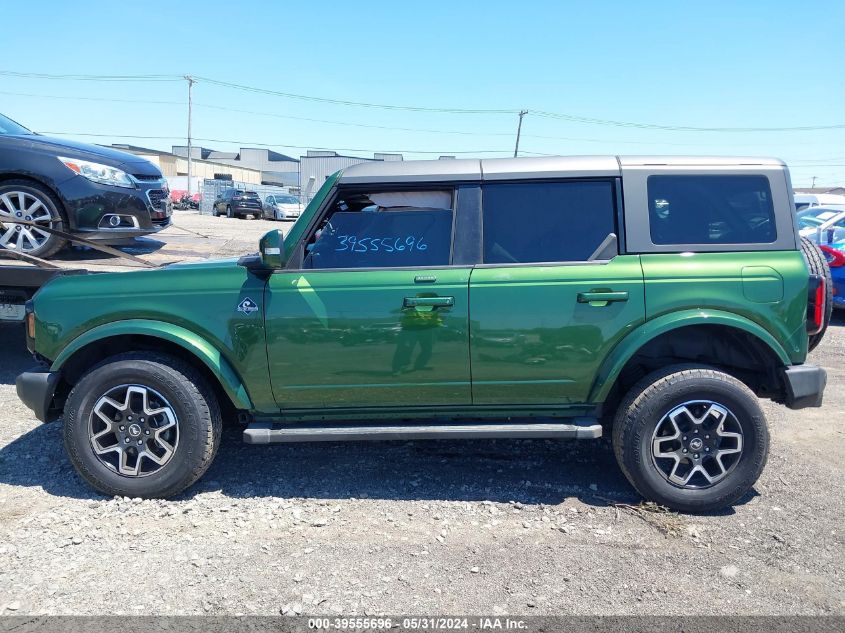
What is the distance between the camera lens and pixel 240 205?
3212cm

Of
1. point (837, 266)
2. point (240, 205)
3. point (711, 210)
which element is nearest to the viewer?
point (711, 210)

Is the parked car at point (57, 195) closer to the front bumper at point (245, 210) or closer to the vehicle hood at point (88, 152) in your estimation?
the vehicle hood at point (88, 152)

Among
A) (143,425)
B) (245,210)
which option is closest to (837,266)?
(143,425)

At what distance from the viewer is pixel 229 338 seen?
3648 mm

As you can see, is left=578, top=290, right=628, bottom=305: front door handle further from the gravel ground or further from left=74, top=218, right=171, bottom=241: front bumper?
left=74, top=218, right=171, bottom=241: front bumper

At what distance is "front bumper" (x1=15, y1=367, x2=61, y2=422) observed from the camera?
3.74m

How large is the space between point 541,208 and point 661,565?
6.63 ft

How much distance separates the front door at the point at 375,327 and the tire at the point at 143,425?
0.52 meters

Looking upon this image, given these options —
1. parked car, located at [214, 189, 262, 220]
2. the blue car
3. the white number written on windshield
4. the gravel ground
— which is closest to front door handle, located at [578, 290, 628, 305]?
the white number written on windshield

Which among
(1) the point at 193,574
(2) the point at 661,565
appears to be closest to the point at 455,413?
(2) the point at 661,565

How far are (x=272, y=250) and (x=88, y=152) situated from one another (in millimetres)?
3160

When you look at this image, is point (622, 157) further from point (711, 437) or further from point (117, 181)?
point (117, 181)

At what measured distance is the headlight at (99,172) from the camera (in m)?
5.45

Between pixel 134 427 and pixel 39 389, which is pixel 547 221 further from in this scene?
pixel 39 389
